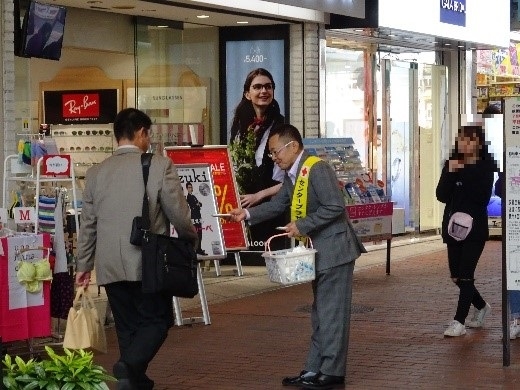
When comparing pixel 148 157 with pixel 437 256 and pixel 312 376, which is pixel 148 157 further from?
pixel 437 256

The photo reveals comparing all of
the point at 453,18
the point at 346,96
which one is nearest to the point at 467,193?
the point at 346,96

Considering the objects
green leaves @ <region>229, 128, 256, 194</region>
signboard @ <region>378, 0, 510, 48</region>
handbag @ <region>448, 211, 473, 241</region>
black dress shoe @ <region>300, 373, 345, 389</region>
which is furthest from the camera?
signboard @ <region>378, 0, 510, 48</region>

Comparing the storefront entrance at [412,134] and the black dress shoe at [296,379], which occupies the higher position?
the storefront entrance at [412,134]

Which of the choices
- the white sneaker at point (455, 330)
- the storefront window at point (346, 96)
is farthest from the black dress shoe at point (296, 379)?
the storefront window at point (346, 96)

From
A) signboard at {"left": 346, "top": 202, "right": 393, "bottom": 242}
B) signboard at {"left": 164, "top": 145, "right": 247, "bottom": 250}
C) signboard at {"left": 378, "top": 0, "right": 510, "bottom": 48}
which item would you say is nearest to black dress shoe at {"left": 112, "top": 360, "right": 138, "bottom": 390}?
signboard at {"left": 164, "top": 145, "right": 247, "bottom": 250}

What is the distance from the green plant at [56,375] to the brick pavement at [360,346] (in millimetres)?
3735

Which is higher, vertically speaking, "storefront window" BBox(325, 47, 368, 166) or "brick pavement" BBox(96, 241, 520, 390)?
"storefront window" BBox(325, 47, 368, 166)

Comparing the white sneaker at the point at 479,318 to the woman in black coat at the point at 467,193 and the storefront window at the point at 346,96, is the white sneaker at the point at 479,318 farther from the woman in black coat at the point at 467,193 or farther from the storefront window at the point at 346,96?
the storefront window at the point at 346,96

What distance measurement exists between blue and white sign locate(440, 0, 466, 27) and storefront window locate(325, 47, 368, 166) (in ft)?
5.27

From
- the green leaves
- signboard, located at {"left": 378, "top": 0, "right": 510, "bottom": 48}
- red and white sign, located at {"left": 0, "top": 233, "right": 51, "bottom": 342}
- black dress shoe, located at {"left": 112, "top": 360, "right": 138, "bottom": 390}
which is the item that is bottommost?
black dress shoe, located at {"left": 112, "top": 360, "right": 138, "bottom": 390}

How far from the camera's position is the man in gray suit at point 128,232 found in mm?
7883

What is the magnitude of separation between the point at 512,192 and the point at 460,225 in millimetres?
1289

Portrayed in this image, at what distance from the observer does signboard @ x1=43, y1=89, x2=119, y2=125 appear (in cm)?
1655

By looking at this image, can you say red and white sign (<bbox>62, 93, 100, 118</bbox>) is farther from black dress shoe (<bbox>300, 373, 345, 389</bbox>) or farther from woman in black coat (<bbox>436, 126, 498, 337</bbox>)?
black dress shoe (<bbox>300, 373, 345, 389</bbox>)
